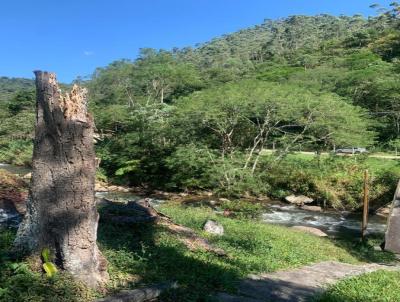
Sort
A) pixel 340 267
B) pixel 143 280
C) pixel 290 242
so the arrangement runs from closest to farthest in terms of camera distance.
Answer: pixel 143 280 < pixel 340 267 < pixel 290 242

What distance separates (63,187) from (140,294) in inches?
57.6

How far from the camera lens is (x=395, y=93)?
39.6m

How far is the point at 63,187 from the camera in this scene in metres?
5.13

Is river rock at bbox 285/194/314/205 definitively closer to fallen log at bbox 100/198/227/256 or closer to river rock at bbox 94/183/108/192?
river rock at bbox 94/183/108/192

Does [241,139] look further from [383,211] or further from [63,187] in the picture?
[63,187]

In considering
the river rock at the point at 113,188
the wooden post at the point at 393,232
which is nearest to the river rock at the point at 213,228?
the wooden post at the point at 393,232

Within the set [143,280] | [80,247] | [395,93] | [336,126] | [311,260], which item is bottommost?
[311,260]

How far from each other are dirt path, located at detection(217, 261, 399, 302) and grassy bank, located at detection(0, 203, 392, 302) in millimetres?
230

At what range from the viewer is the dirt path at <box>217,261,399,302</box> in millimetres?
6005

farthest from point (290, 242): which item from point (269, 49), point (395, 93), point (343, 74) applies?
point (269, 49)

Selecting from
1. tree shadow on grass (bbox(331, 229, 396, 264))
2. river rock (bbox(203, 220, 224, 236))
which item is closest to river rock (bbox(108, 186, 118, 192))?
tree shadow on grass (bbox(331, 229, 396, 264))

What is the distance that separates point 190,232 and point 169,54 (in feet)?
121

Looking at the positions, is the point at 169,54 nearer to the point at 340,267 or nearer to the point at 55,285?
the point at 340,267

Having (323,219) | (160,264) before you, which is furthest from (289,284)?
(323,219)
